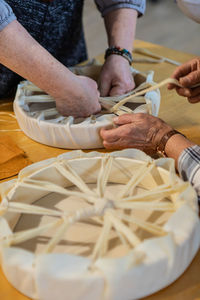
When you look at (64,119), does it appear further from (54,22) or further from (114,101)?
(54,22)

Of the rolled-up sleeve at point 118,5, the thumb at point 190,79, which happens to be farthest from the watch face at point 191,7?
the thumb at point 190,79

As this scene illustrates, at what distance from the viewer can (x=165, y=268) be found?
57 cm

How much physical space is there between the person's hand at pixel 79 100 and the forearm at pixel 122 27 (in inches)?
11.3

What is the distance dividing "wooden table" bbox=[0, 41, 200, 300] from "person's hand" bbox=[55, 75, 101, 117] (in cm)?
11

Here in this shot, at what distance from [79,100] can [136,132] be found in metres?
0.17

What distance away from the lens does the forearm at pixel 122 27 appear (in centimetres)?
122

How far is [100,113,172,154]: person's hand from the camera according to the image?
0.91m

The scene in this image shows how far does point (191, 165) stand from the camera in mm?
780

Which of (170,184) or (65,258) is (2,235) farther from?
(170,184)

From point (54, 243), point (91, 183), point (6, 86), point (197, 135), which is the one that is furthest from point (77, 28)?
point (54, 243)

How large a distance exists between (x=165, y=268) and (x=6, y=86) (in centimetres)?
87

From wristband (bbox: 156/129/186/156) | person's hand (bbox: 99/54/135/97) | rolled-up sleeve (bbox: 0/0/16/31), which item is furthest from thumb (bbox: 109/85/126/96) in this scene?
rolled-up sleeve (bbox: 0/0/16/31)

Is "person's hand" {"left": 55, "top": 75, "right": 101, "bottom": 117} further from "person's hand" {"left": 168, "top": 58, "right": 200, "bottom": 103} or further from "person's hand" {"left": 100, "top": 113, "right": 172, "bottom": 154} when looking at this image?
"person's hand" {"left": 168, "top": 58, "right": 200, "bottom": 103}

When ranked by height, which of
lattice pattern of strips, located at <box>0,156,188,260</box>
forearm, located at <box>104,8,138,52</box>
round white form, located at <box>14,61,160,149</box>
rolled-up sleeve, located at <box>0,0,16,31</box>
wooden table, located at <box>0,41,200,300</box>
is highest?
rolled-up sleeve, located at <box>0,0,16,31</box>
